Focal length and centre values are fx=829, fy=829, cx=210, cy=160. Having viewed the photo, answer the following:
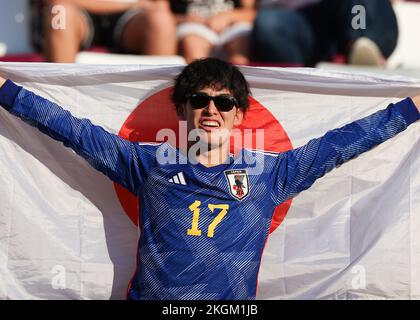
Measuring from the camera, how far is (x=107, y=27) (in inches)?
170

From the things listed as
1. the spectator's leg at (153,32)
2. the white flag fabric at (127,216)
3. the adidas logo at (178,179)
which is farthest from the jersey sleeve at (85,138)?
the spectator's leg at (153,32)

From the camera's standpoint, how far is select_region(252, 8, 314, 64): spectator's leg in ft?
13.4

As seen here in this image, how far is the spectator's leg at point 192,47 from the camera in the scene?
411cm

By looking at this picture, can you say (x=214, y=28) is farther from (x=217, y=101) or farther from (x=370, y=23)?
(x=217, y=101)

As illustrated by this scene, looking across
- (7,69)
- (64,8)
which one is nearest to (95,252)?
(7,69)

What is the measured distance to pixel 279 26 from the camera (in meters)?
4.08

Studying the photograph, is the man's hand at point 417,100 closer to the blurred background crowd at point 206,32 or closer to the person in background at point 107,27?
the blurred background crowd at point 206,32

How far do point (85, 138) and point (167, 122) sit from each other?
39 centimetres

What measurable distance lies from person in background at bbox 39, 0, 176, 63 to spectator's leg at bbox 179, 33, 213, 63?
5cm

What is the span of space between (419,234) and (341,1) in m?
1.62

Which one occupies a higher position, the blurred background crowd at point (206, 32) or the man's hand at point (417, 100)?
the blurred background crowd at point (206, 32)

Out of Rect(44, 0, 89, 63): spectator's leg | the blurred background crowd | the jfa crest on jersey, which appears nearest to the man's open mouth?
the jfa crest on jersey

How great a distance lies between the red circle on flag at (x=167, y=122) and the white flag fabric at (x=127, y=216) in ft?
0.04

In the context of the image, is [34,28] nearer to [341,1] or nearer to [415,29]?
[341,1]
